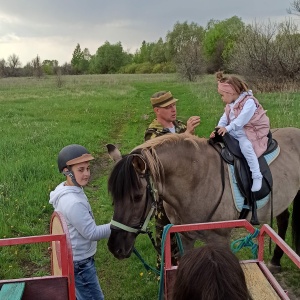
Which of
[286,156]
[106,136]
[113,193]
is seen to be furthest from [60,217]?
[106,136]

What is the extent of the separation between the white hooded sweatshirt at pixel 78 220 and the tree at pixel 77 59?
88839 mm

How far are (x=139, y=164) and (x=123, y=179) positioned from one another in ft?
0.57

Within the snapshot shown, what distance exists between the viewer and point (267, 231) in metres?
2.56

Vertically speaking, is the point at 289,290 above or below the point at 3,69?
below

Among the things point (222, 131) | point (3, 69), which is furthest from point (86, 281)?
point (3, 69)

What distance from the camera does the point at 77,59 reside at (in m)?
91.4

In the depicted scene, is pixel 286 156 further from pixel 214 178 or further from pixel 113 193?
pixel 113 193

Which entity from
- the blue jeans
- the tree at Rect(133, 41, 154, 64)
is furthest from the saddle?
the tree at Rect(133, 41, 154, 64)

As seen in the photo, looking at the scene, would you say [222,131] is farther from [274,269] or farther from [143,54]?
[143,54]

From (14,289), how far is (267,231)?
1.70 m

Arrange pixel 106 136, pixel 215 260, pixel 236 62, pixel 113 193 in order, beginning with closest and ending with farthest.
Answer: pixel 215 260
pixel 113 193
pixel 106 136
pixel 236 62

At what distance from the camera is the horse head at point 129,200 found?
289cm

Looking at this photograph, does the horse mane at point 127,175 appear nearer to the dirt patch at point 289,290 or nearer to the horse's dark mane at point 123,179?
the horse's dark mane at point 123,179

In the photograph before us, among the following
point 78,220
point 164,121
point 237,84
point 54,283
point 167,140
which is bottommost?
point 54,283
